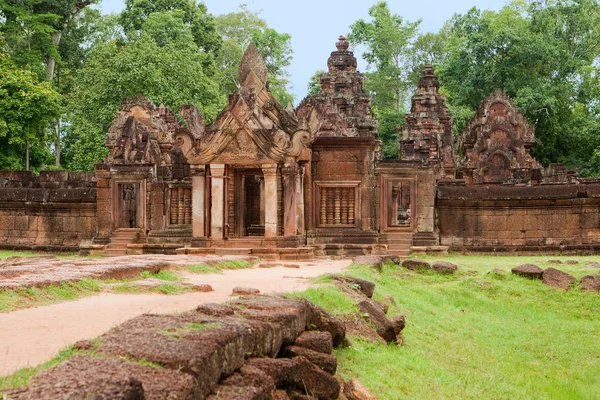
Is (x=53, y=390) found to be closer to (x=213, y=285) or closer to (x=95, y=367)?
(x=95, y=367)

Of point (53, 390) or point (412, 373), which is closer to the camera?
point (53, 390)

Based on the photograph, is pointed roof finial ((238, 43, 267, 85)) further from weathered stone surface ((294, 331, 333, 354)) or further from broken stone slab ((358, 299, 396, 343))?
weathered stone surface ((294, 331, 333, 354))

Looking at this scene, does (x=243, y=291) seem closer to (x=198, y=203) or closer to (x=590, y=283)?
(x=590, y=283)

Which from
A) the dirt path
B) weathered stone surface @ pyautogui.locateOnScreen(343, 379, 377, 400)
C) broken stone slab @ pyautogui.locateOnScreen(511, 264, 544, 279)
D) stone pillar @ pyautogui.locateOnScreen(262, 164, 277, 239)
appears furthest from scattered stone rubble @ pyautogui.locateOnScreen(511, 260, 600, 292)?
weathered stone surface @ pyautogui.locateOnScreen(343, 379, 377, 400)

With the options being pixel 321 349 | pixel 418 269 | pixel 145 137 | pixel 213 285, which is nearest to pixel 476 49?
pixel 145 137

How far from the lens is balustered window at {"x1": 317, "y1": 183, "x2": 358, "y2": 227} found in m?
18.4

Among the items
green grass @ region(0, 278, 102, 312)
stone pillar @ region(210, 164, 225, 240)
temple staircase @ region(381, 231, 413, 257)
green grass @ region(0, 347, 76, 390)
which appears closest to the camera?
green grass @ region(0, 347, 76, 390)

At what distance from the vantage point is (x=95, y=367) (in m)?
4.34

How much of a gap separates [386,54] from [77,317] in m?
58.4

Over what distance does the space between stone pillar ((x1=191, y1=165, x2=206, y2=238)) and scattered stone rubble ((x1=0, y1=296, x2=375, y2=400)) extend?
10.0m

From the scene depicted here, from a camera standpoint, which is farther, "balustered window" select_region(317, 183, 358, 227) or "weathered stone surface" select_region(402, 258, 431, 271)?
"balustered window" select_region(317, 183, 358, 227)

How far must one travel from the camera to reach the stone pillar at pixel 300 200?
687 inches

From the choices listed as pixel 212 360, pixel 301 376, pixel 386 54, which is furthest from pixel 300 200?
pixel 386 54

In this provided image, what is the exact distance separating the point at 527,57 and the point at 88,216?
95.5ft
